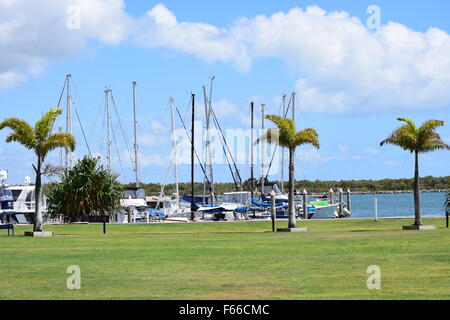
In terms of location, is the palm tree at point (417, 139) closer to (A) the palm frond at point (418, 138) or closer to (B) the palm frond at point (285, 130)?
(A) the palm frond at point (418, 138)

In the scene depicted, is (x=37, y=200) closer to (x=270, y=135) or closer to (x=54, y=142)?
(x=54, y=142)

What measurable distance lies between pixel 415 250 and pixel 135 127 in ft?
193

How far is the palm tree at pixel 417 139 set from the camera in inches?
1716

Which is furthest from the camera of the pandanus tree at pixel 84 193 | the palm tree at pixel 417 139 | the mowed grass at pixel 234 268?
the pandanus tree at pixel 84 193

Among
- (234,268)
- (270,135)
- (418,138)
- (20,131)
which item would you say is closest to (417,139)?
(418,138)

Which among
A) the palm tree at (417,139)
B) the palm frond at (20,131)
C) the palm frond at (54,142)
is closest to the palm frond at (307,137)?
the palm tree at (417,139)

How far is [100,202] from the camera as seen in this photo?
61.8m

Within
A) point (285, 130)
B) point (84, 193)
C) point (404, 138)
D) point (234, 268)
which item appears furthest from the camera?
point (84, 193)

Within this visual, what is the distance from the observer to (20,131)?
144 feet

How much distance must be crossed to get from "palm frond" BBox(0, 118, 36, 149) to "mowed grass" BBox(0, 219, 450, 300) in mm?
9581

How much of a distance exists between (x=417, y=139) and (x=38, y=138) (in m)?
20.3

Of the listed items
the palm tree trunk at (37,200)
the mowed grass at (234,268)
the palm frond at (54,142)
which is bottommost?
the mowed grass at (234,268)

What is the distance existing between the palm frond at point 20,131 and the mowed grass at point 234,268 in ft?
31.4
